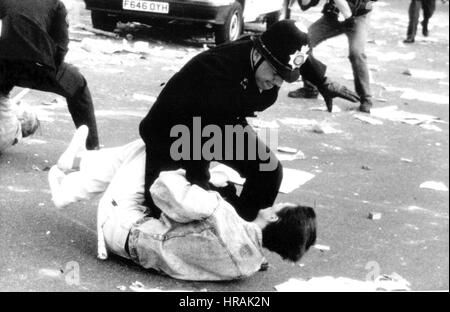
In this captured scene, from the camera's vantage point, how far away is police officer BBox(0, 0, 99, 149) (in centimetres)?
559

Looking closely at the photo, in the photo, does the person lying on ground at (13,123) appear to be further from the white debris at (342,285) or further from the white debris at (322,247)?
the white debris at (342,285)

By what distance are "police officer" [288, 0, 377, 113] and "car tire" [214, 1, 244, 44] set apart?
101 inches

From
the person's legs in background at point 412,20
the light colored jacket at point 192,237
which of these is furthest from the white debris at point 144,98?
the person's legs in background at point 412,20

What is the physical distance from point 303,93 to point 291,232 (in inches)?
215

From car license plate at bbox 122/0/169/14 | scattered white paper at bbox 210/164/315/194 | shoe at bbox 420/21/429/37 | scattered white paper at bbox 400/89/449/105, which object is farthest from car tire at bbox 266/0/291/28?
scattered white paper at bbox 210/164/315/194

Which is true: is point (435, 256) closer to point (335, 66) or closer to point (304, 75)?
point (304, 75)

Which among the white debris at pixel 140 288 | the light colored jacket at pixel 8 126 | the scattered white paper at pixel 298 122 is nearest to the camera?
the white debris at pixel 140 288

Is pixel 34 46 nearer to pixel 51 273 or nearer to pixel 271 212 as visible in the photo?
pixel 51 273

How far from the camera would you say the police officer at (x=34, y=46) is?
5.59 meters

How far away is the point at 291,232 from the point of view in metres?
4.60

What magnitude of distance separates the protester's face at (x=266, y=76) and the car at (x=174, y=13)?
691 centimetres

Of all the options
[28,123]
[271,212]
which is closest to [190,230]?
[271,212]

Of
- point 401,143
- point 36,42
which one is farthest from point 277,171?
point 401,143

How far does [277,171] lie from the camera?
4.90 meters
